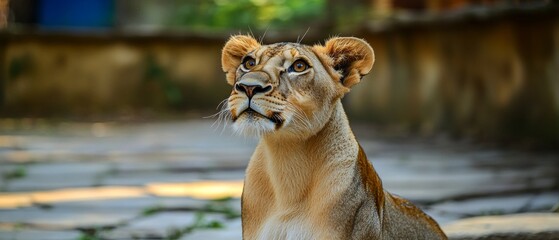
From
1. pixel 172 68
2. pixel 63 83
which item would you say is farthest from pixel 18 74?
pixel 172 68

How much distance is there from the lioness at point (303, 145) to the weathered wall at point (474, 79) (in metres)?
5.54

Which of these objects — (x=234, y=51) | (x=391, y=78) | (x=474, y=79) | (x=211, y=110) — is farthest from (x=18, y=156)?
(x=211, y=110)

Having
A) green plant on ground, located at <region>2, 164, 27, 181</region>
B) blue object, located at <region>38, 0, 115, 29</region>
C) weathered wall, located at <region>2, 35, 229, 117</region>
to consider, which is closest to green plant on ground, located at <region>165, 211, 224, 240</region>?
green plant on ground, located at <region>2, 164, 27, 181</region>

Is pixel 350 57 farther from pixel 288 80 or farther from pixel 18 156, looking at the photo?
pixel 18 156

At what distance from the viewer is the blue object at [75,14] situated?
642 inches

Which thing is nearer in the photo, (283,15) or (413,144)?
(413,144)

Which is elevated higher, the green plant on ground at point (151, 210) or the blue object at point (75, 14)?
the blue object at point (75, 14)

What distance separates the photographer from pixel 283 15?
1736cm

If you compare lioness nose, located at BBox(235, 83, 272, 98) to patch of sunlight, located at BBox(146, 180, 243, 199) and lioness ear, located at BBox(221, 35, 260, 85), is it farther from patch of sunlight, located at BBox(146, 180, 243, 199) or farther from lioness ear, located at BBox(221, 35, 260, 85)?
patch of sunlight, located at BBox(146, 180, 243, 199)

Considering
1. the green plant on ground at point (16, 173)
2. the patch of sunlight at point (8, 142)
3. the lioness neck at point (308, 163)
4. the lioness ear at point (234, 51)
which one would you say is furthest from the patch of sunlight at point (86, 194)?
the patch of sunlight at point (8, 142)

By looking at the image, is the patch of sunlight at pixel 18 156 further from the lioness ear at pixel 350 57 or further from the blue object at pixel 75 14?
the blue object at pixel 75 14

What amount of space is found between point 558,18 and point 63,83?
7880 millimetres

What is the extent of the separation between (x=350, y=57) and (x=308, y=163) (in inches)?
16.9

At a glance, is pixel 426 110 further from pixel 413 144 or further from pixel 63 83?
pixel 63 83
